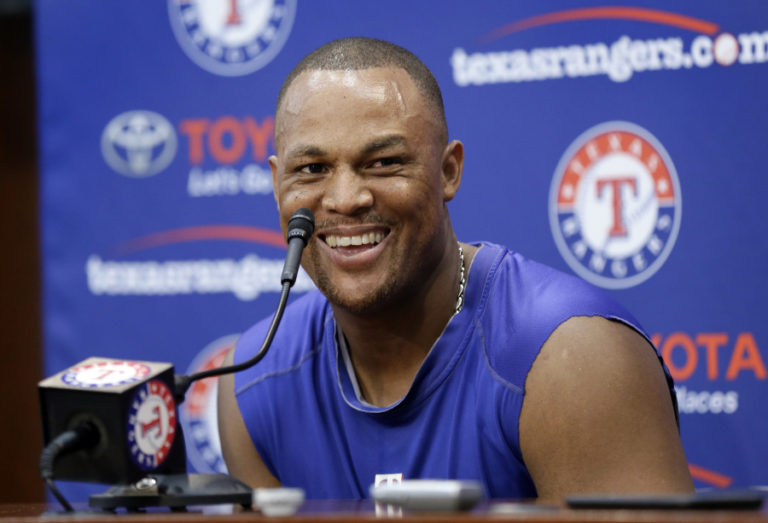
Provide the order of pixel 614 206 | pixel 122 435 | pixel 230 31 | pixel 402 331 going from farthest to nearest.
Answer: pixel 230 31, pixel 614 206, pixel 402 331, pixel 122 435

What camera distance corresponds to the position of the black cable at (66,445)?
106cm

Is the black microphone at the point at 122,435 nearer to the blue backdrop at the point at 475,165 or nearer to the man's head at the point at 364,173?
the man's head at the point at 364,173

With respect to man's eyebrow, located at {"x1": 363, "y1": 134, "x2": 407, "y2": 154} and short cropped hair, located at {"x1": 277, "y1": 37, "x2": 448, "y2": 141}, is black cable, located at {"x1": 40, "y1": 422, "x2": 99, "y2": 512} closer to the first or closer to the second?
man's eyebrow, located at {"x1": 363, "y1": 134, "x2": 407, "y2": 154}

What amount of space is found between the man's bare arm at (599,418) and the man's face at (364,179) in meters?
0.29

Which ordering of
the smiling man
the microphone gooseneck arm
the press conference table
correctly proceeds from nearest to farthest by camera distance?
the press conference table
the microphone gooseneck arm
the smiling man

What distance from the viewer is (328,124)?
163cm

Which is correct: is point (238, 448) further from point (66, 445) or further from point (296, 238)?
point (66, 445)

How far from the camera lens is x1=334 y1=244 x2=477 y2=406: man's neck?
1.73m

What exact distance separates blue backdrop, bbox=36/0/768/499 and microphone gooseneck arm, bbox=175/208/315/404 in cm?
72

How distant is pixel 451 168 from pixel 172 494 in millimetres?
842

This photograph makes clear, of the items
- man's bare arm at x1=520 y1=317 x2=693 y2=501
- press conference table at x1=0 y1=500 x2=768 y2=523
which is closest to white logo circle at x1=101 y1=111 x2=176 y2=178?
man's bare arm at x1=520 y1=317 x2=693 y2=501

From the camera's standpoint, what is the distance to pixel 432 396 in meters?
1.67

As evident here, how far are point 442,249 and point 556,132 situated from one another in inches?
19.2

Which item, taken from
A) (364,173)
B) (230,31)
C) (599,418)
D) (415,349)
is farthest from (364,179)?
(230,31)
